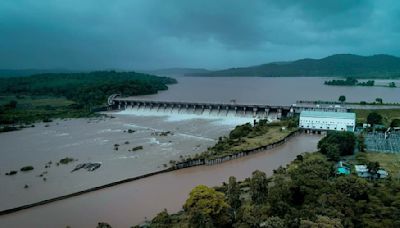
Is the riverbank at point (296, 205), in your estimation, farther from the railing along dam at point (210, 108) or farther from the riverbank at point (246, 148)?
the railing along dam at point (210, 108)

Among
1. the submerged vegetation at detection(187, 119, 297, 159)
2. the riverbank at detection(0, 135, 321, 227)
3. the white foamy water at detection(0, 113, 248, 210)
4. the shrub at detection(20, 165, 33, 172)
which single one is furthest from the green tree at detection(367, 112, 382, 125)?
the shrub at detection(20, 165, 33, 172)

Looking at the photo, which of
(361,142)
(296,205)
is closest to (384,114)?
(361,142)

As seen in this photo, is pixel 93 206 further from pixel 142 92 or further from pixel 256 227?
pixel 142 92

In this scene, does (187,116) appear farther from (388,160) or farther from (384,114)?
(388,160)

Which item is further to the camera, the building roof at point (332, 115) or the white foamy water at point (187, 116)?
the white foamy water at point (187, 116)

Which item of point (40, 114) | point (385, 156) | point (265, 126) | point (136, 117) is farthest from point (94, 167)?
point (40, 114)

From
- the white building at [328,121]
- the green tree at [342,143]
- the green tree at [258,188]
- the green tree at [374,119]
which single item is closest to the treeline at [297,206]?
the green tree at [258,188]
